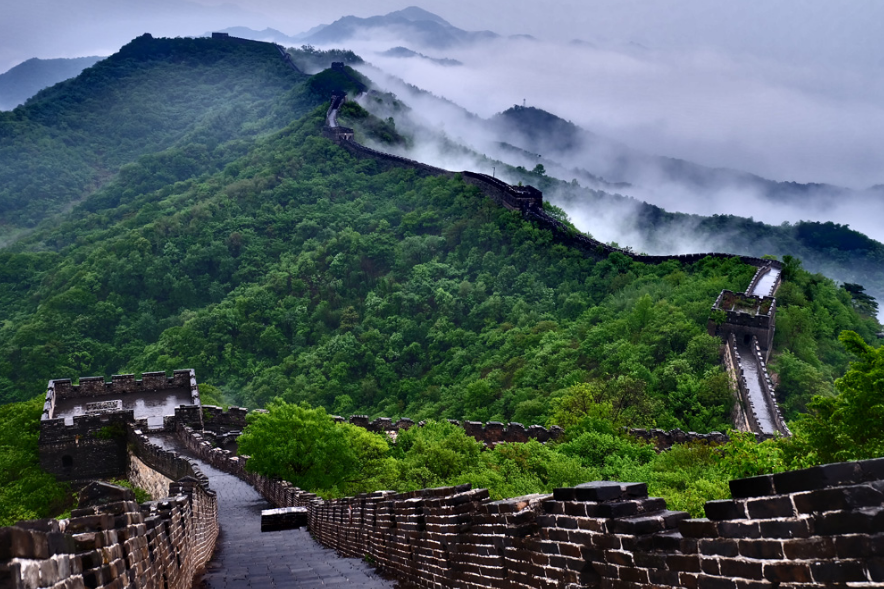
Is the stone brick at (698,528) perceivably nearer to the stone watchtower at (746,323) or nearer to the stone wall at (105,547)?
the stone wall at (105,547)

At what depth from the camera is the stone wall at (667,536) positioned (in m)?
3.37

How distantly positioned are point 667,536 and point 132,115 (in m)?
126

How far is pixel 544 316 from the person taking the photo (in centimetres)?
4678

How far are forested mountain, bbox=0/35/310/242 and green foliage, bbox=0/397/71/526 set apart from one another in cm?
6325

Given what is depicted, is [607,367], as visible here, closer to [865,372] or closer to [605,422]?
[605,422]

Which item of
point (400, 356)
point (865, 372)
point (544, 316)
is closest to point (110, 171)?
point (400, 356)

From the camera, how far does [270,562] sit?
12773 mm

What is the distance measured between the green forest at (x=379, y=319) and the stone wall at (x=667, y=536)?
6.24 meters

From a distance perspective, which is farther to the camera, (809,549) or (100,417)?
(100,417)

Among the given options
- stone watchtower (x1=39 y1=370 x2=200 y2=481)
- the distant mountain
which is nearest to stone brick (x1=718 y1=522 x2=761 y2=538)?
stone watchtower (x1=39 y1=370 x2=200 y2=481)

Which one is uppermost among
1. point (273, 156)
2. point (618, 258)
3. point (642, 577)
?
point (273, 156)

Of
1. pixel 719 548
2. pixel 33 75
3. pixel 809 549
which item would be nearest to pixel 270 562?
pixel 719 548

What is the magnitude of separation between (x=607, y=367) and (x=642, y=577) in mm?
29449

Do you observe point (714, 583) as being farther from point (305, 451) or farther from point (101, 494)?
point (305, 451)
